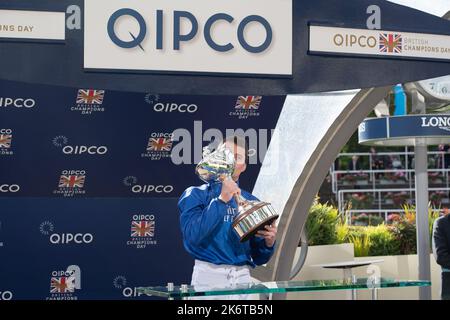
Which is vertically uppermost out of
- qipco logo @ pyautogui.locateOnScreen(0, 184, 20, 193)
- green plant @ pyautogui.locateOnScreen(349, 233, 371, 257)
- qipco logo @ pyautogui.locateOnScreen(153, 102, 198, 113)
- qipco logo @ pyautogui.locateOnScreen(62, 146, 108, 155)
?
qipco logo @ pyautogui.locateOnScreen(153, 102, 198, 113)

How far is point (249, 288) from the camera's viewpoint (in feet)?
15.1

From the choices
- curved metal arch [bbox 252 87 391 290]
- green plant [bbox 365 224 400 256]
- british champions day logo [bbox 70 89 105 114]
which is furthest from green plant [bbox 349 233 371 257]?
british champions day logo [bbox 70 89 105 114]

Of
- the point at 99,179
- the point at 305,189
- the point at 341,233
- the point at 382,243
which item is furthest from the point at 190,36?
the point at 382,243

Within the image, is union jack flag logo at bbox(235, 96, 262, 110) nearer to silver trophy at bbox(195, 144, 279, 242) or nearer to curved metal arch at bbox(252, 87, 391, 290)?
curved metal arch at bbox(252, 87, 391, 290)

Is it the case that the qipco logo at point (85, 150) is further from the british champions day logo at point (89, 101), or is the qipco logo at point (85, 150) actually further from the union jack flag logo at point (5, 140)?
the union jack flag logo at point (5, 140)

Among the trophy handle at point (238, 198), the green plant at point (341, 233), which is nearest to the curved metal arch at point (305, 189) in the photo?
the trophy handle at point (238, 198)

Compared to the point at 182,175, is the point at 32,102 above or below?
above

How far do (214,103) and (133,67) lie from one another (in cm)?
196

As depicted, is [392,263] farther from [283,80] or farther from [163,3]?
[163,3]

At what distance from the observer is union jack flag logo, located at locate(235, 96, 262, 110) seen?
784cm

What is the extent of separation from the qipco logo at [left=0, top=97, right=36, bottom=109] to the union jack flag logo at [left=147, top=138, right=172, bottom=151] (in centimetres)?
104

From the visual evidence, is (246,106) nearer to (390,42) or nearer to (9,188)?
(390,42)

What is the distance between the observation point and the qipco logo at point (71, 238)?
7602 millimetres
